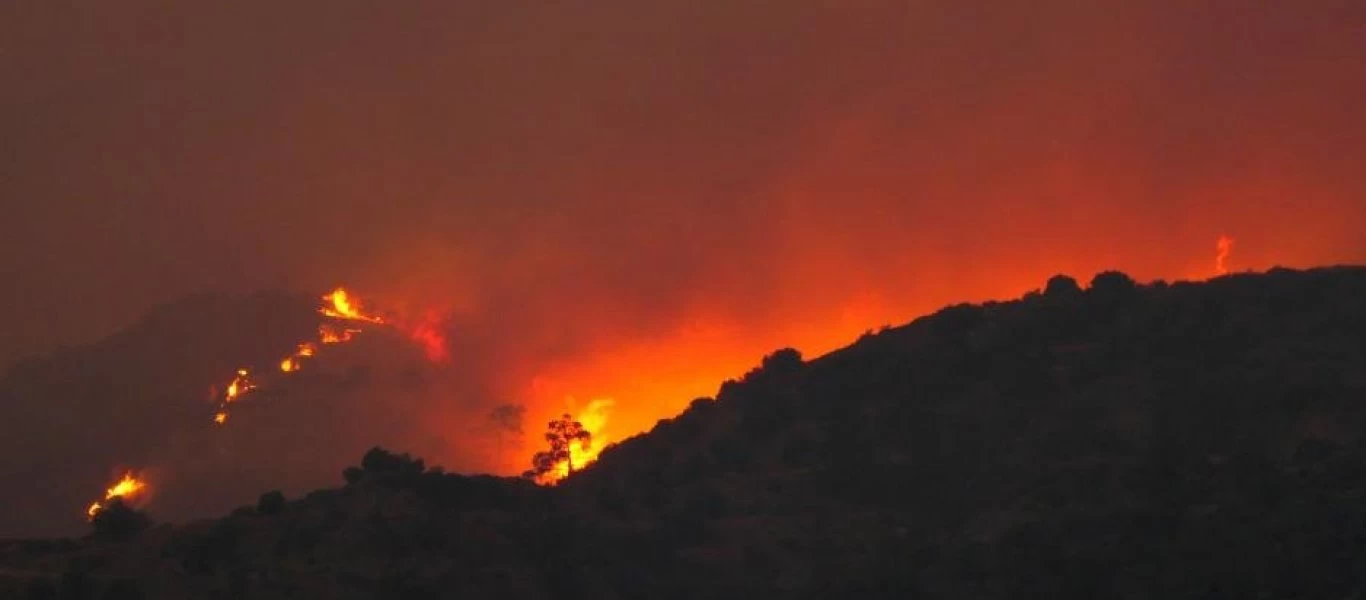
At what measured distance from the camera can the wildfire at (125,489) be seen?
15388 centimetres

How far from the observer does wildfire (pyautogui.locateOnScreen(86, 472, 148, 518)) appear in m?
154

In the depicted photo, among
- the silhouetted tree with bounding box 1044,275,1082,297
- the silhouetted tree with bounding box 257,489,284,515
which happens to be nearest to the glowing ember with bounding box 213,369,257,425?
the silhouetted tree with bounding box 257,489,284,515

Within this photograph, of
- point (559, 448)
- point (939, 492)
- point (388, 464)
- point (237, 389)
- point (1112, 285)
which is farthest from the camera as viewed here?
point (237, 389)

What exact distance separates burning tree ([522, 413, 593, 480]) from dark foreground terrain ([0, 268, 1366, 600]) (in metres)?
15.3

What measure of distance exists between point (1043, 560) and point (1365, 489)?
16.8 metres

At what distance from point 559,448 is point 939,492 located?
43.4 meters

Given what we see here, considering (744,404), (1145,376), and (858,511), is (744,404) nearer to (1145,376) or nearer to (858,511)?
(858,511)

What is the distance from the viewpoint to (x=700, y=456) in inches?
4636

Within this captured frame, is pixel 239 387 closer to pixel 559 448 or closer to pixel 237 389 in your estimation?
pixel 237 389

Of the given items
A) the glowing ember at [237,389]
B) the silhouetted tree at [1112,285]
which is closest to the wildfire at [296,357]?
the glowing ember at [237,389]

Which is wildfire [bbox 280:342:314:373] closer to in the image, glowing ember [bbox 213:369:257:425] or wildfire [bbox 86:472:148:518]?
glowing ember [bbox 213:369:257:425]

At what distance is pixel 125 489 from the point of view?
156 meters

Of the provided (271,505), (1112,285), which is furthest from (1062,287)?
(271,505)

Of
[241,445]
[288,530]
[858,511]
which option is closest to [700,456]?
[858,511]
